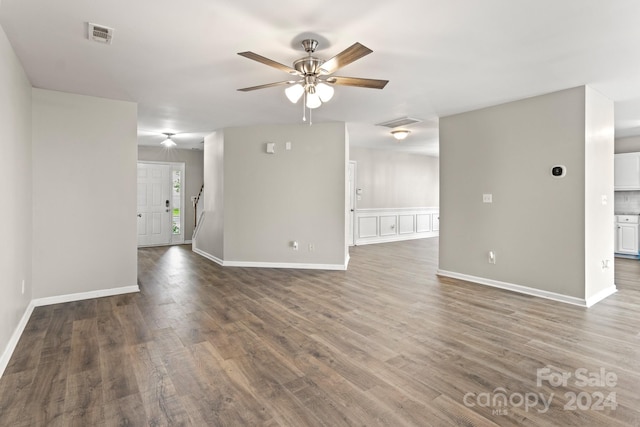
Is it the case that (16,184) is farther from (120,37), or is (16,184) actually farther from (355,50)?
(355,50)

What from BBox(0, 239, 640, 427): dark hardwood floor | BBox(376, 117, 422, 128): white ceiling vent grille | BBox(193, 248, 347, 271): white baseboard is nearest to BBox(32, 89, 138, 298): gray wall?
BBox(0, 239, 640, 427): dark hardwood floor

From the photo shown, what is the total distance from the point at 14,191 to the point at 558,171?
5701mm

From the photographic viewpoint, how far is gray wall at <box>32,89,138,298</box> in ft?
12.7

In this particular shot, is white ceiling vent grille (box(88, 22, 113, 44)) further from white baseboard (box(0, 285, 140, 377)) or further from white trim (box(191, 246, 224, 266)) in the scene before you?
white trim (box(191, 246, 224, 266))

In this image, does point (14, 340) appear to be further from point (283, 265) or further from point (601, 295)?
point (601, 295)

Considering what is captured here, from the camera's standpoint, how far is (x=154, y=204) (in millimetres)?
8383

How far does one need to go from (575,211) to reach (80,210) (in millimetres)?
5947

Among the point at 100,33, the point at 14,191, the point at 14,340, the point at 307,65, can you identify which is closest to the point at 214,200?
the point at 14,191

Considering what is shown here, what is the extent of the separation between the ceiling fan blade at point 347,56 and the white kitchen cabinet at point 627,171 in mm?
6785

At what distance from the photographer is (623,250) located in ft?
21.8

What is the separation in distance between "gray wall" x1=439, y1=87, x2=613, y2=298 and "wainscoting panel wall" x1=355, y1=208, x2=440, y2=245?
354 cm

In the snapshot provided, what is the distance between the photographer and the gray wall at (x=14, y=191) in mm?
2568

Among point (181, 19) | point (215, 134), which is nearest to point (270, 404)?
point (181, 19)

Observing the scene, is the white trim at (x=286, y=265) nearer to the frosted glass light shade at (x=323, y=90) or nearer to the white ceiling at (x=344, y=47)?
the white ceiling at (x=344, y=47)
